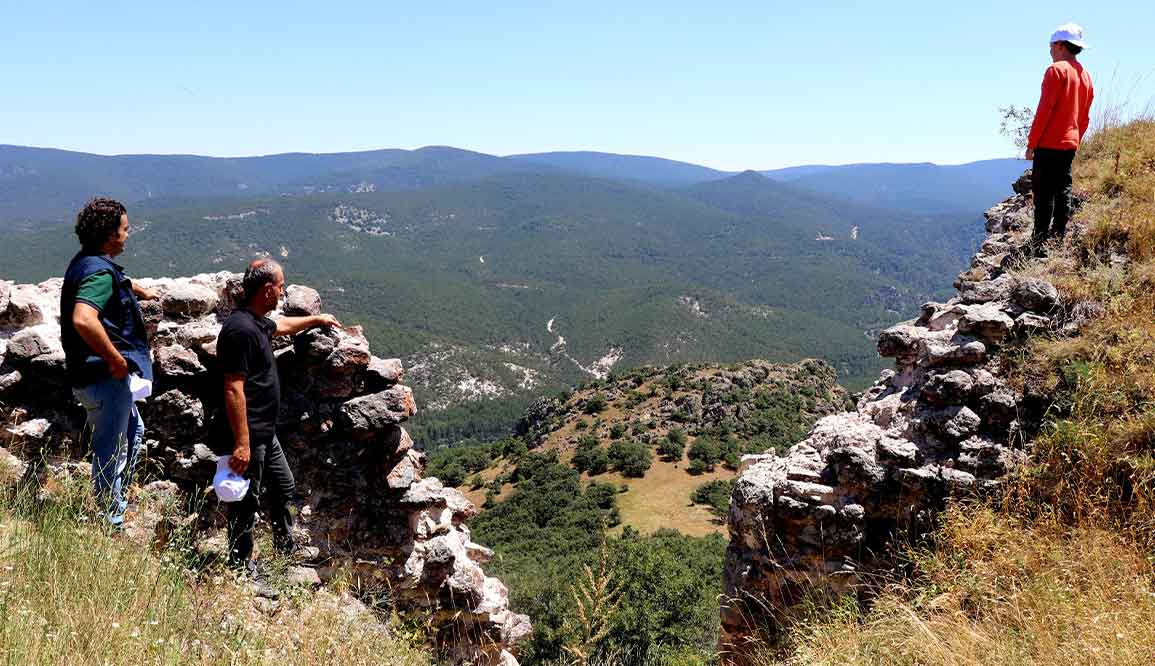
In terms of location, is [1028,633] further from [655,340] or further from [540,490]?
[655,340]

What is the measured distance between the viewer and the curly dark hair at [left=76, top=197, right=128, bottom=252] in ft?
14.4

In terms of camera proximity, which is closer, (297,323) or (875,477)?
(875,477)

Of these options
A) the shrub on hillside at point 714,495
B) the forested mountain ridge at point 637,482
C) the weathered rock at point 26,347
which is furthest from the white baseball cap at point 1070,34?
the shrub on hillside at point 714,495

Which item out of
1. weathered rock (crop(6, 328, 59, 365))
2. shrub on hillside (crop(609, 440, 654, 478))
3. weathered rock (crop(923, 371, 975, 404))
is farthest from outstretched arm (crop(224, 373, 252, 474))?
shrub on hillside (crop(609, 440, 654, 478))

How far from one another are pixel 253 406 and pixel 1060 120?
7784 mm

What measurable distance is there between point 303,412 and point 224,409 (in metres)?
1.74

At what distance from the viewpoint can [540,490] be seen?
1596 inches

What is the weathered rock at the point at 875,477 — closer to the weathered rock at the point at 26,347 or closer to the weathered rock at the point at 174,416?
the weathered rock at the point at 174,416

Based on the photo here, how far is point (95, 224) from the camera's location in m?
4.40

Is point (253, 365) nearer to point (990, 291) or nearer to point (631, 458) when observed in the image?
point (990, 291)

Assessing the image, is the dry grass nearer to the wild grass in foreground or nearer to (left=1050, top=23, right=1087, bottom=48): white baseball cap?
the wild grass in foreground

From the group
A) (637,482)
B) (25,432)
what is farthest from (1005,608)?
(637,482)

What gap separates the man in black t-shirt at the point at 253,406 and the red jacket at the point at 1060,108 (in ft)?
23.8

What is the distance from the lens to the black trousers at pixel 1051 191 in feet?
22.3
